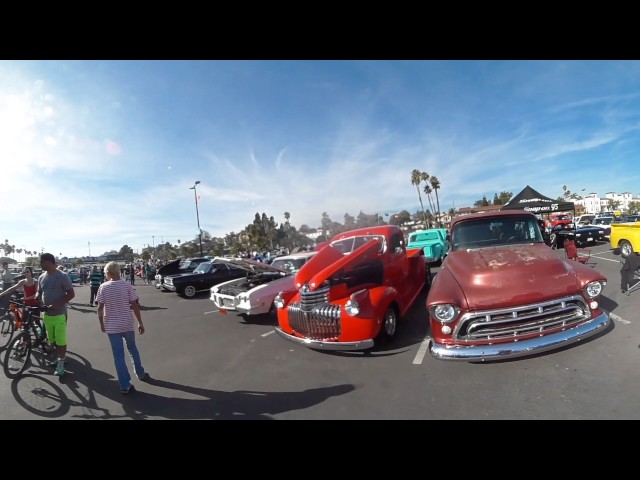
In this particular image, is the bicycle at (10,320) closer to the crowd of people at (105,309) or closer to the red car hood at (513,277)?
the crowd of people at (105,309)

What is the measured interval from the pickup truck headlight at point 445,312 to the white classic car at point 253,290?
3242 mm

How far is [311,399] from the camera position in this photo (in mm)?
3352

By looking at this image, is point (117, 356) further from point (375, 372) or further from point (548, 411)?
point (548, 411)

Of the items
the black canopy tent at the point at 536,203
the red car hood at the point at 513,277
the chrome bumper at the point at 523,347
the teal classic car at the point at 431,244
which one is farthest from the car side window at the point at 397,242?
the black canopy tent at the point at 536,203

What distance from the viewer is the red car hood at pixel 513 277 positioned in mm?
3418

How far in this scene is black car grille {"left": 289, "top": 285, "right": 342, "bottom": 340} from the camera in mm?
4484

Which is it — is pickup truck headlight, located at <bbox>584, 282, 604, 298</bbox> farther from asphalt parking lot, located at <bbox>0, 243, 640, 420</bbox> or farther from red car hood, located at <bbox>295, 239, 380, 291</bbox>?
red car hood, located at <bbox>295, 239, 380, 291</bbox>

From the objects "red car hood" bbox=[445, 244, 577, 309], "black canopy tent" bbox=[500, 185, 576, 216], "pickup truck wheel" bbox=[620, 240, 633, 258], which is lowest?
"pickup truck wheel" bbox=[620, 240, 633, 258]

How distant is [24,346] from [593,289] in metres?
7.93

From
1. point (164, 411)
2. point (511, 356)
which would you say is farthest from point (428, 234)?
point (164, 411)

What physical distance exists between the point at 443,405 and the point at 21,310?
718 centimetres

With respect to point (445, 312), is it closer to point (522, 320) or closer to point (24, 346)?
point (522, 320)

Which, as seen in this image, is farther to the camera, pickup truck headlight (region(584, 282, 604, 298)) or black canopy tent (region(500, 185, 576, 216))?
black canopy tent (region(500, 185, 576, 216))

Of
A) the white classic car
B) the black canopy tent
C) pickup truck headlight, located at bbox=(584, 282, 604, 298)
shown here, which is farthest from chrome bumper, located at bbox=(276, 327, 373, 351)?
the black canopy tent
